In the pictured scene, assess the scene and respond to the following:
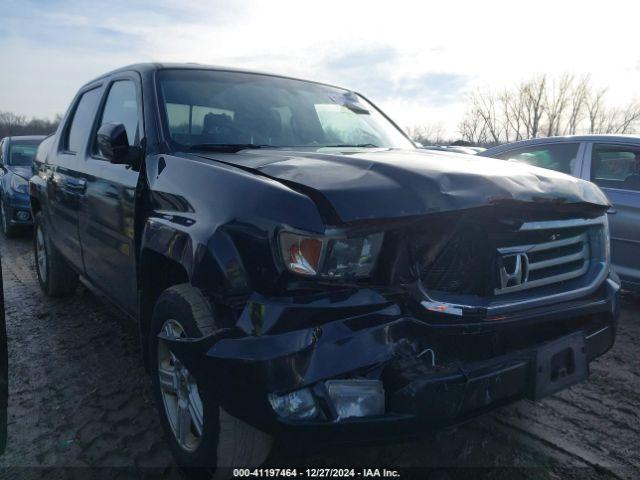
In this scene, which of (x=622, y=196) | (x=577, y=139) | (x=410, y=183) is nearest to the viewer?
(x=410, y=183)

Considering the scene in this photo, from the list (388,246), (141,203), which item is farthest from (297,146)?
(388,246)

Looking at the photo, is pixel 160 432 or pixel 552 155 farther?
pixel 552 155

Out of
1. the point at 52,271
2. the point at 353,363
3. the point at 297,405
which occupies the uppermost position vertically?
the point at 353,363

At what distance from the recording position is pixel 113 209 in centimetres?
271

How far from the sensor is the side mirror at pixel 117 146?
2.44m

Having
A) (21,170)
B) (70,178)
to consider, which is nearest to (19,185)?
(21,170)

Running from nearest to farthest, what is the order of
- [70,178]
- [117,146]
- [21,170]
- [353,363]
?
[353,363] → [117,146] → [70,178] → [21,170]

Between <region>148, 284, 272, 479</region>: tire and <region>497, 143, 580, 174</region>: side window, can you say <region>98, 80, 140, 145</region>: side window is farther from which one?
<region>497, 143, 580, 174</region>: side window

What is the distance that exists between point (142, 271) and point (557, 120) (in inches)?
1854

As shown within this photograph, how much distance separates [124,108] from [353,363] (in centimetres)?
234

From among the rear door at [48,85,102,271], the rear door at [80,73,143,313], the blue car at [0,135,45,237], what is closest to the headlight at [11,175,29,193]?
the blue car at [0,135,45,237]

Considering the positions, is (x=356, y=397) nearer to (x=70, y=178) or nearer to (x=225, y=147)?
(x=225, y=147)

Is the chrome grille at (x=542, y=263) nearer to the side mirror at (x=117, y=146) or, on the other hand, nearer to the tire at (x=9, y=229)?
the side mirror at (x=117, y=146)

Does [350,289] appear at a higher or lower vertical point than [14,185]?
higher
